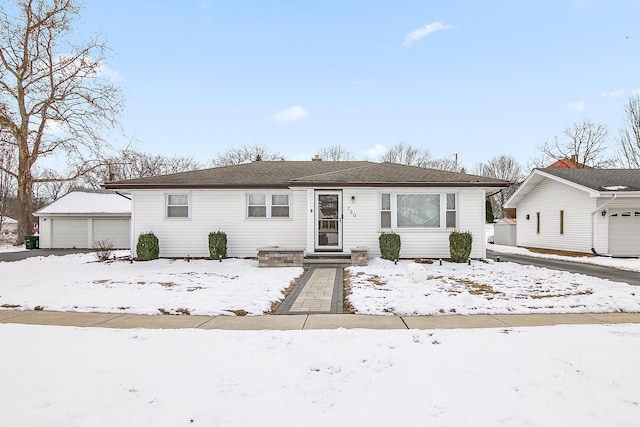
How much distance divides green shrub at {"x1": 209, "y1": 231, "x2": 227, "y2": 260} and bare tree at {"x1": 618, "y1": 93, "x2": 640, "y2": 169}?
32072 mm

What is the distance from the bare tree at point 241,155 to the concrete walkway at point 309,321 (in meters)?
39.9

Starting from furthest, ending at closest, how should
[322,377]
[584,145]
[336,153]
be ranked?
[336,153] → [584,145] → [322,377]

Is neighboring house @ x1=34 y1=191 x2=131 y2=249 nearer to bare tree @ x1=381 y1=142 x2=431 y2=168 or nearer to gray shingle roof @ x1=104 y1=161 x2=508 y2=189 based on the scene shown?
gray shingle roof @ x1=104 y1=161 x2=508 y2=189

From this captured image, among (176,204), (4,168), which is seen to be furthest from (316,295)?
(4,168)

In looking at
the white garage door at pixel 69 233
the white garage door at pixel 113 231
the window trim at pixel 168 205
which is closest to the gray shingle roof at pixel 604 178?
the window trim at pixel 168 205

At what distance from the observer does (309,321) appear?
514 cm

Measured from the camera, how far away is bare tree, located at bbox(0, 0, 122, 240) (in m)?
21.9

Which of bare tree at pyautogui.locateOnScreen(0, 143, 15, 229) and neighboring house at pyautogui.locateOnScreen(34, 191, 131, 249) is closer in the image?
neighboring house at pyautogui.locateOnScreen(34, 191, 131, 249)

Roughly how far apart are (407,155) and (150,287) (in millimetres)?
A: 41205

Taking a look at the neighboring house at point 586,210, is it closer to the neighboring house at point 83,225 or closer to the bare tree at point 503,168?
the neighboring house at point 83,225

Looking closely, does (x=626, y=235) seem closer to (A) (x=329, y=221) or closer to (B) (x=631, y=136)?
(A) (x=329, y=221)

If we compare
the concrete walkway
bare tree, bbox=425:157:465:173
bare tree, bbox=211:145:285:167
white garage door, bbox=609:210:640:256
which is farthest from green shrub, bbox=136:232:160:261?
bare tree, bbox=425:157:465:173

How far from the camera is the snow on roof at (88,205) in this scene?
20922 millimetres

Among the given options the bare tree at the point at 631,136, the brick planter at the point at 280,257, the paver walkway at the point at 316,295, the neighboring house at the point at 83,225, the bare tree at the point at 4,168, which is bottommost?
the paver walkway at the point at 316,295
